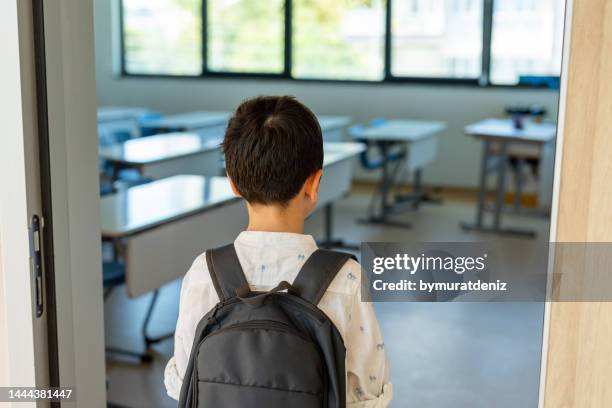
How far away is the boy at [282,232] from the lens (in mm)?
1194

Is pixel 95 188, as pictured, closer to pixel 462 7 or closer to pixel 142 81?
pixel 462 7

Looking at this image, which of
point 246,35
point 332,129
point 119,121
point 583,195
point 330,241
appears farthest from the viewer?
point 246,35

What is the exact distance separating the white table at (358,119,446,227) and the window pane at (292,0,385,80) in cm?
145

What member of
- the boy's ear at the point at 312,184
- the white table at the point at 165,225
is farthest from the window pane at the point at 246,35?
the boy's ear at the point at 312,184

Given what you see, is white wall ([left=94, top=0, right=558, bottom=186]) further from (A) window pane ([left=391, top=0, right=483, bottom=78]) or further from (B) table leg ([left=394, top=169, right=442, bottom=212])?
(B) table leg ([left=394, top=169, right=442, bottom=212])

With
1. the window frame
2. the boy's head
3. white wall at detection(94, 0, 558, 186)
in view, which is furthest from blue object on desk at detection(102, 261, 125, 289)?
the window frame

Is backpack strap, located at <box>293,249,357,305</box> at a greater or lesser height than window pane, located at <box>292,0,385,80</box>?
lesser

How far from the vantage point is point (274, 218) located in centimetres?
125

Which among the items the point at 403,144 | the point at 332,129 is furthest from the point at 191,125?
the point at 403,144

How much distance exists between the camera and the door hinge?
4.85 feet

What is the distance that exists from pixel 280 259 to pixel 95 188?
23.2 inches

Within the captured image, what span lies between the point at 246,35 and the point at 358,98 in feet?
5.18

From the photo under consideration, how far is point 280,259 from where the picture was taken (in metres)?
1.24

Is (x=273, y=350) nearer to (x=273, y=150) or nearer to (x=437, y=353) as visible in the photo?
(x=273, y=150)
